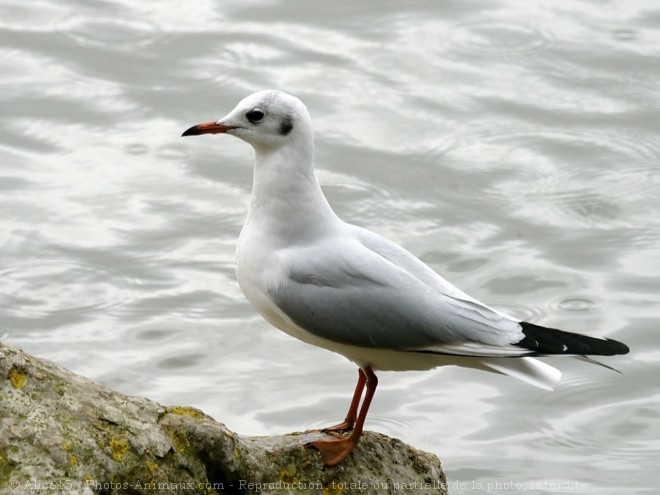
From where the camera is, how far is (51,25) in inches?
492

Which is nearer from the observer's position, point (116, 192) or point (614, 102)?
point (116, 192)

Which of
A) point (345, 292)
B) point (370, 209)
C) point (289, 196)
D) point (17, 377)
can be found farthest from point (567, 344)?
point (370, 209)

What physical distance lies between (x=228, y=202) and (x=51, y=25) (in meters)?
3.74

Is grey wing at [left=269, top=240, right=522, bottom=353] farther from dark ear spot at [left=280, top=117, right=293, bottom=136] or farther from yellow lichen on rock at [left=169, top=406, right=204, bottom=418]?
yellow lichen on rock at [left=169, top=406, right=204, bottom=418]

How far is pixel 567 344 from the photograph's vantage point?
467 cm

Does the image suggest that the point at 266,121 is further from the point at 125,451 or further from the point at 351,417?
the point at 125,451

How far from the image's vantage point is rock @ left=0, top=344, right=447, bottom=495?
11.8ft

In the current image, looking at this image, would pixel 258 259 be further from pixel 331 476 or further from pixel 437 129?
pixel 437 129

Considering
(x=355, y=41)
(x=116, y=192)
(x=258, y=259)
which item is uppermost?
(x=355, y=41)

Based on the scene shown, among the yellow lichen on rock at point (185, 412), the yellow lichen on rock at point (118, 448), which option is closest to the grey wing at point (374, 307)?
the yellow lichen on rock at point (185, 412)

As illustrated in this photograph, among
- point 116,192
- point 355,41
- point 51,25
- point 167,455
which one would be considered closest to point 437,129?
point 355,41

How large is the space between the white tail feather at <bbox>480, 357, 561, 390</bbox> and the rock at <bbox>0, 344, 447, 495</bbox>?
613 mm

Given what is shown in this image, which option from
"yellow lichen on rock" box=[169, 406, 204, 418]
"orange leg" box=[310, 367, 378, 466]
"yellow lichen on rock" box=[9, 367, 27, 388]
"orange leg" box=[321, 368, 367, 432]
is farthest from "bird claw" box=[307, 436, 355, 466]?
"yellow lichen on rock" box=[9, 367, 27, 388]

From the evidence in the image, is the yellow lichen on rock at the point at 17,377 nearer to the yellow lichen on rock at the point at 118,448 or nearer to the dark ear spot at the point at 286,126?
the yellow lichen on rock at the point at 118,448
